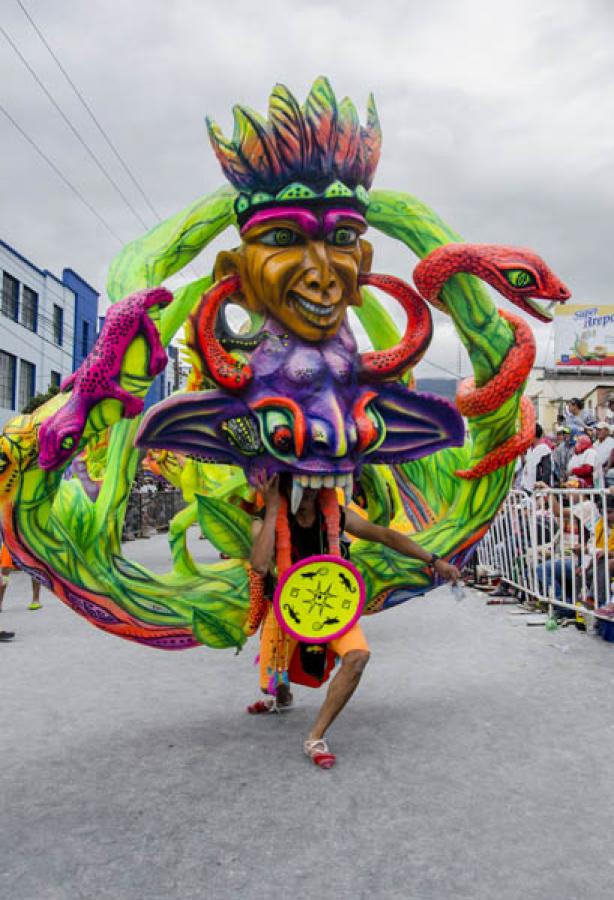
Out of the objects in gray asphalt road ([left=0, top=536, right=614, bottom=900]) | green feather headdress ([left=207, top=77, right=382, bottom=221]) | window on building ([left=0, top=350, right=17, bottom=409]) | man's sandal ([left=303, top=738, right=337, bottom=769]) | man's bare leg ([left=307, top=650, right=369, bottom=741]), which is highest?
window on building ([left=0, top=350, right=17, bottom=409])

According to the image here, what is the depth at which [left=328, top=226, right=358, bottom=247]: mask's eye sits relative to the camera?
361cm

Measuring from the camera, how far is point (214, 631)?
377 cm

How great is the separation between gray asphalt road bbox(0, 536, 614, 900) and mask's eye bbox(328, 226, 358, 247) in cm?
235

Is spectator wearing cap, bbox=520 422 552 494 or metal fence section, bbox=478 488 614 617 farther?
spectator wearing cap, bbox=520 422 552 494

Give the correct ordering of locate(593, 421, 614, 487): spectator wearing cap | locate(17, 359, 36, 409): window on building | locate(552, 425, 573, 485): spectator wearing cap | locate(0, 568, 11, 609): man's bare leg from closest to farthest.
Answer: locate(593, 421, 614, 487): spectator wearing cap < locate(0, 568, 11, 609): man's bare leg < locate(552, 425, 573, 485): spectator wearing cap < locate(17, 359, 36, 409): window on building

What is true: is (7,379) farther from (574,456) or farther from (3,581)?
(574,456)

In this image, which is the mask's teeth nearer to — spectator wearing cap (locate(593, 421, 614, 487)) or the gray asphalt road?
the gray asphalt road

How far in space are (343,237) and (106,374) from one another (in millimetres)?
1286

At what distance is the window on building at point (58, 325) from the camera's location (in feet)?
89.0

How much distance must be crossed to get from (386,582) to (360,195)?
1928mm

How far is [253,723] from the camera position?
414cm

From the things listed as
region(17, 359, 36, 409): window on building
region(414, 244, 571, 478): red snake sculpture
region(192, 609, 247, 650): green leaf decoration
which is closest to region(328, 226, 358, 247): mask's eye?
region(414, 244, 571, 478): red snake sculpture

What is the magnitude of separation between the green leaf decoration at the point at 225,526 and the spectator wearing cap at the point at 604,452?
3529mm

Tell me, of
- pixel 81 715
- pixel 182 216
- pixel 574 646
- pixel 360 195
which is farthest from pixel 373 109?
pixel 574 646
